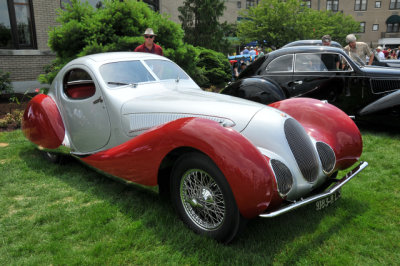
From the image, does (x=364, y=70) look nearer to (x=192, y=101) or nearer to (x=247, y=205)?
(x=192, y=101)

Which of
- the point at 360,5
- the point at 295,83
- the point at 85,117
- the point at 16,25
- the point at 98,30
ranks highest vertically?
the point at 360,5

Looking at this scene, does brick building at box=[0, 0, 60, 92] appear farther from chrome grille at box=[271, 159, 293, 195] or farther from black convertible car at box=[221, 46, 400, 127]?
chrome grille at box=[271, 159, 293, 195]

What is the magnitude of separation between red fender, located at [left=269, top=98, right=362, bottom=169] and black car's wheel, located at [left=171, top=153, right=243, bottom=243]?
1351 mm

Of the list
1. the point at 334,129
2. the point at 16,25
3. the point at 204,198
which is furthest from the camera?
the point at 16,25

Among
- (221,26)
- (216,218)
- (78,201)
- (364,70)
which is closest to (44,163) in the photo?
(78,201)

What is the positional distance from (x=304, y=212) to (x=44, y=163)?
12.6ft

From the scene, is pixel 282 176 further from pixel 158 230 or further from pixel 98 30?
pixel 98 30

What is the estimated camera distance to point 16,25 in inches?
409

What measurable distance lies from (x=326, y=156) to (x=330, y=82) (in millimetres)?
3881

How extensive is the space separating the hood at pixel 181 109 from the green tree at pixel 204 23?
38.1 ft

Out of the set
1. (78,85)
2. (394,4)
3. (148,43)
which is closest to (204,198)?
(78,85)

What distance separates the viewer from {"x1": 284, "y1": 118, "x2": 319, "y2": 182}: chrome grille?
9.19ft

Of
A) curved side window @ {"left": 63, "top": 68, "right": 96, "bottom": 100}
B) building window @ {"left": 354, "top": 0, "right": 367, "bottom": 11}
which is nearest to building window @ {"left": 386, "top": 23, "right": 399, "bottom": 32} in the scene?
building window @ {"left": 354, "top": 0, "right": 367, "bottom": 11}

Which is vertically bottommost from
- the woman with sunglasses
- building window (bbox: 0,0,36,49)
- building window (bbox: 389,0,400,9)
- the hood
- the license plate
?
the license plate
